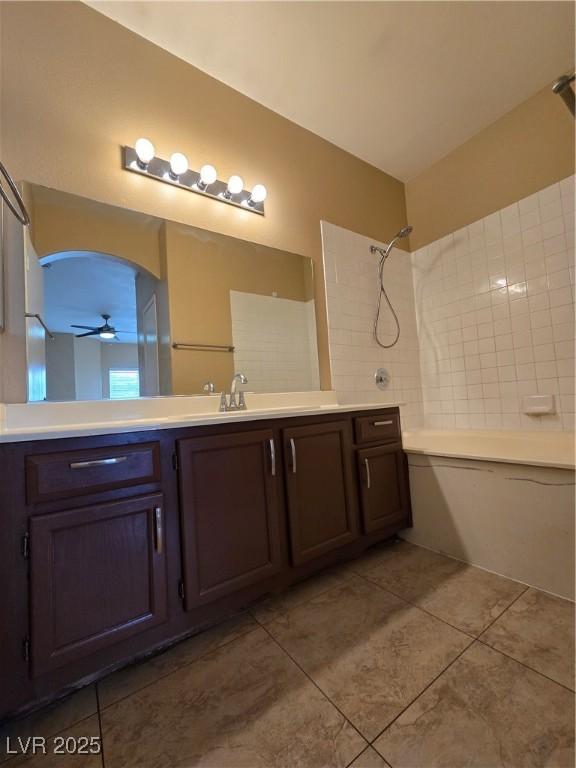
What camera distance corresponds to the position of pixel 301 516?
54.7 inches

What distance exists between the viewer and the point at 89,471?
0.95m

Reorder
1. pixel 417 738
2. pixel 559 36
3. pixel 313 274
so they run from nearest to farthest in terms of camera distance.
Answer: pixel 417 738
pixel 559 36
pixel 313 274

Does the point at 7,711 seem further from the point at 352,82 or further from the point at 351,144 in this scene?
the point at 351,144

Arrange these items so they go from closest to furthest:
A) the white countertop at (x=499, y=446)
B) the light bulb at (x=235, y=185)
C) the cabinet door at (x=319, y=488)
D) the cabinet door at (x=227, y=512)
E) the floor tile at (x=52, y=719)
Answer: the floor tile at (x=52, y=719), the cabinet door at (x=227, y=512), the cabinet door at (x=319, y=488), the white countertop at (x=499, y=446), the light bulb at (x=235, y=185)

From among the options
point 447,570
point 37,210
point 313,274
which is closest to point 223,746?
point 447,570

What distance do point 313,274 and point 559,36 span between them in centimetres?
175

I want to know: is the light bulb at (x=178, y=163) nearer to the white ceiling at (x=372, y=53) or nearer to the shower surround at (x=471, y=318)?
the white ceiling at (x=372, y=53)

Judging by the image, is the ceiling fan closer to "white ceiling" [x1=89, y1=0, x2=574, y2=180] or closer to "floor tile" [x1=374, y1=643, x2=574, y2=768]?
"white ceiling" [x1=89, y1=0, x2=574, y2=180]

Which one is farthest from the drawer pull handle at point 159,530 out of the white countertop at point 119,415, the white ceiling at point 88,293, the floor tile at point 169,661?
the white ceiling at point 88,293

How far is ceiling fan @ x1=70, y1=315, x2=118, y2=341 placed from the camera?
138cm

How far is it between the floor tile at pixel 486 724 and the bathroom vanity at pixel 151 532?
23.5 inches

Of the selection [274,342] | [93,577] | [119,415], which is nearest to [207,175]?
[274,342]

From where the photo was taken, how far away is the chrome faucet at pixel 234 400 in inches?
65.1

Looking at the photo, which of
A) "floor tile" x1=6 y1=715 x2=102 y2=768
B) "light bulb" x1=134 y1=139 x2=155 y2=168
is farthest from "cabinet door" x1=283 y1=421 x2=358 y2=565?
"light bulb" x1=134 y1=139 x2=155 y2=168
